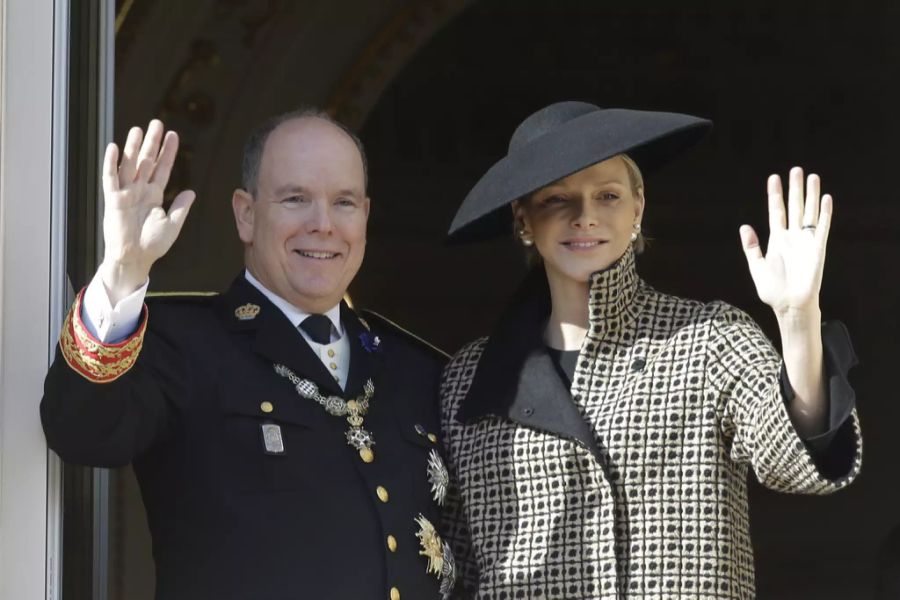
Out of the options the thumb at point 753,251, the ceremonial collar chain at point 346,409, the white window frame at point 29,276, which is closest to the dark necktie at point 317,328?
the ceremonial collar chain at point 346,409

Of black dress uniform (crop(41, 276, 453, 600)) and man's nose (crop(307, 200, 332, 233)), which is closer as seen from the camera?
black dress uniform (crop(41, 276, 453, 600))

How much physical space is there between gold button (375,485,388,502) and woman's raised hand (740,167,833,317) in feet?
2.09

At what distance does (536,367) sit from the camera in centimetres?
281

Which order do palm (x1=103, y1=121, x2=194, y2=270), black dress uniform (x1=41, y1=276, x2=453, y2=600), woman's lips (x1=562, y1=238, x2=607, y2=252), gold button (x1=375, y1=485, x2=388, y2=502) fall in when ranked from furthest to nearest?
woman's lips (x1=562, y1=238, x2=607, y2=252) < gold button (x1=375, y1=485, x2=388, y2=502) < black dress uniform (x1=41, y1=276, x2=453, y2=600) < palm (x1=103, y1=121, x2=194, y2=270)

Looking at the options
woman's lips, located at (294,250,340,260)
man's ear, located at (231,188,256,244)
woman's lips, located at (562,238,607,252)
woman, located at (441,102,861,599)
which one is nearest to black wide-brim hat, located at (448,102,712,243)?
woman, located at (441,102,861,599)

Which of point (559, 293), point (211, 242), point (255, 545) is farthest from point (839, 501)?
point (255, 545)

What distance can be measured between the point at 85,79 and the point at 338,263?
0.48 m

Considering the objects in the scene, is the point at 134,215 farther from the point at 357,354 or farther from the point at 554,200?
the point at 554,200

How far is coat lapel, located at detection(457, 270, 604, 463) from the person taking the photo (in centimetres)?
271

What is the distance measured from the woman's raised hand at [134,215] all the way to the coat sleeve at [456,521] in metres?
0.70

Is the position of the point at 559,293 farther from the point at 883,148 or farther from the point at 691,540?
the point at 883,148

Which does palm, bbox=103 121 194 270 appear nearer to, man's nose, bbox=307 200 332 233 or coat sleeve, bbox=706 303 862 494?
man's nose, bbox=307 200 332 233

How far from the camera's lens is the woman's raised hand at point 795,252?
7.77ft

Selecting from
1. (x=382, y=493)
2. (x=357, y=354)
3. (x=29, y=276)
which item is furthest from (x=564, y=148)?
(x=29, y=276)
